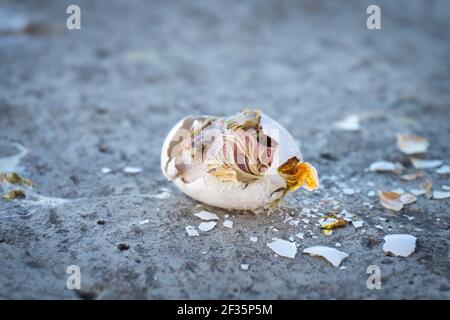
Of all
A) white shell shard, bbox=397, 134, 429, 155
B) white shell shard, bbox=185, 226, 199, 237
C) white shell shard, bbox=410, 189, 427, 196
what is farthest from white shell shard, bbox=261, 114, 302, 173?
white shell shard, bbox=397, 134, 429, 155

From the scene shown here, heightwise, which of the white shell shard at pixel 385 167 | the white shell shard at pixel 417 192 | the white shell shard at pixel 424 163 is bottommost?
the white shell shard at pixel 417 192

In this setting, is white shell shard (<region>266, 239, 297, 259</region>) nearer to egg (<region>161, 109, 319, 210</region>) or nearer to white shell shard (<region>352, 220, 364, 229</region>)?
egg (<region>161, 109, 319, 210</region>)

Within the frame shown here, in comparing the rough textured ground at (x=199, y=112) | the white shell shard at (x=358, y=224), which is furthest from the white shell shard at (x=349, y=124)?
the white shell shard at (x=358, y=224)

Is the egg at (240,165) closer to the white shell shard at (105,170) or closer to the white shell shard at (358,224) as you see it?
the white shell shard at (358,224)

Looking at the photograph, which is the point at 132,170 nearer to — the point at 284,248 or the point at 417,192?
the point at 284,248

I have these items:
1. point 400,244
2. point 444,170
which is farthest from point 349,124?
point 400,244
